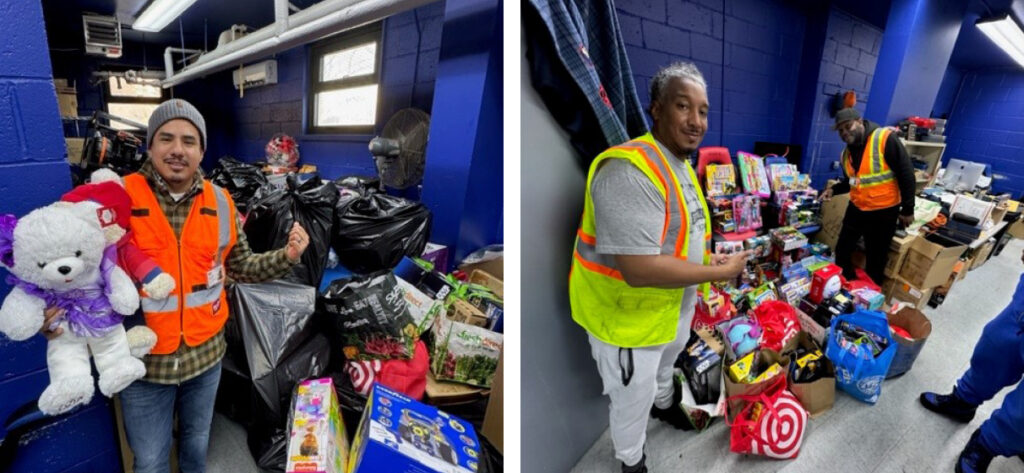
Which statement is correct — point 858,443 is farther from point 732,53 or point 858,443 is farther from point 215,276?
point 732,53

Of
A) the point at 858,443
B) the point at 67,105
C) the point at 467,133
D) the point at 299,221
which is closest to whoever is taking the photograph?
the point at 858,443

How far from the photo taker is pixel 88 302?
1.00 meters

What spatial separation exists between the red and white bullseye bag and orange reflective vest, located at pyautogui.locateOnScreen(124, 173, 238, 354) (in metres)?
1.90

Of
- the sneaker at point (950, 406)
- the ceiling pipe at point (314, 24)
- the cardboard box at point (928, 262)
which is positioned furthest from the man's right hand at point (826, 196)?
the ceiling pipe at point (314, 24)

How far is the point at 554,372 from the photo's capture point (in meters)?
1.45

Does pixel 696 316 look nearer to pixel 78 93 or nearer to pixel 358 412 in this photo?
pixel 358 412

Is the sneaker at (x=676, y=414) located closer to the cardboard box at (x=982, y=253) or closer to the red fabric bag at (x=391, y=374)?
the red fabric bag at (x=391, y=374)

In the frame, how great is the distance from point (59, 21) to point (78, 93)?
1.67 m

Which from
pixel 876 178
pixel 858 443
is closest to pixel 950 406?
pixel 858 443

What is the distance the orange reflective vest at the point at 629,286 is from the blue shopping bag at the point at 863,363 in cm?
131

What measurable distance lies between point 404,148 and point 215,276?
1813 millimetres

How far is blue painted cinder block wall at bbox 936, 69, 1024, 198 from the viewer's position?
24.4 ft

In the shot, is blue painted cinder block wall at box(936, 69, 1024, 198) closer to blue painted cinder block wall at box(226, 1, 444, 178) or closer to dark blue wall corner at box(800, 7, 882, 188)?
dark blue wall corner at box(800, 7, 882, 188)

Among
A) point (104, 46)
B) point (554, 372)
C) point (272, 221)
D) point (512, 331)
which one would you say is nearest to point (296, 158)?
point (104, 46)
